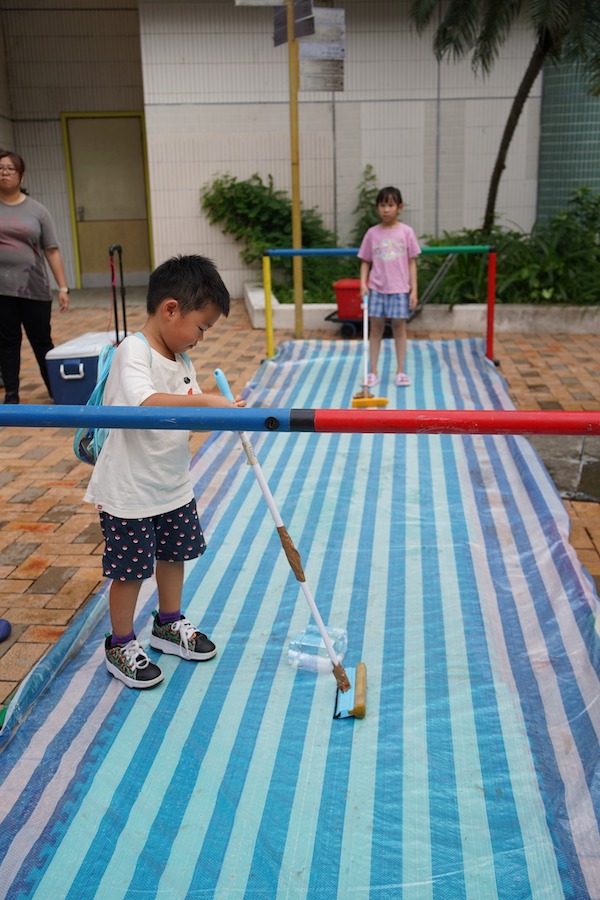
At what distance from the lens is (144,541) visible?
99.1 inches

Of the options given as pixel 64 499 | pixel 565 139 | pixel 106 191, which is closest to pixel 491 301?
pixel 64 499

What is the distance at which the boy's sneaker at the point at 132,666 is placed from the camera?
263 cm

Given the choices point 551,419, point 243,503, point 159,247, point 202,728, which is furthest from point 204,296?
point 159,247

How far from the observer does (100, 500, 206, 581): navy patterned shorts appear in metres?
2.49

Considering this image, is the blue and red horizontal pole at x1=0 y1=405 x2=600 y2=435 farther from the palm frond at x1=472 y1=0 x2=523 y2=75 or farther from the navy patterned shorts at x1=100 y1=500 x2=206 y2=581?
the palm frond at x1=472 y1=0 x2=523 y2=75

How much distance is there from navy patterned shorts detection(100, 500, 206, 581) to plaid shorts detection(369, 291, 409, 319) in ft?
12.1

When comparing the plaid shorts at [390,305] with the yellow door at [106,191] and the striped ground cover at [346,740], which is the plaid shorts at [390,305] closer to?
the striped ground cover at [346,740]

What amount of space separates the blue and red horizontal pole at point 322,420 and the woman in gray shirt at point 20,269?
12.7 ft

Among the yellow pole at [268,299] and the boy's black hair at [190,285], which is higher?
the boy's black hair at [190,285]

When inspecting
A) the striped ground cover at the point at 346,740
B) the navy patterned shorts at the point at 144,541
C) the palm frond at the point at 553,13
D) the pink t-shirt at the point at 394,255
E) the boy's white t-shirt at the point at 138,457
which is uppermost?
the palm frond at the point at 553,13

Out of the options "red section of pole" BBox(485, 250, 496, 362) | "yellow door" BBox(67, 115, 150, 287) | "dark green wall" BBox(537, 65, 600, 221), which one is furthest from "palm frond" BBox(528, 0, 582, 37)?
"yellow door" BBox(67, 115, 150, 287)

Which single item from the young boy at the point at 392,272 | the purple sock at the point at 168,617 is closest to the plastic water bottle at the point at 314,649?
the purple sock at the point at 168,617

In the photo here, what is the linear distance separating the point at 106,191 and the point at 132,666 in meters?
11.1

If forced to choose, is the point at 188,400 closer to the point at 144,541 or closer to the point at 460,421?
the point at 144,541
